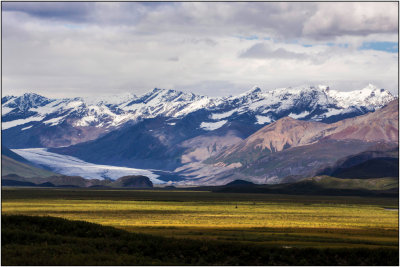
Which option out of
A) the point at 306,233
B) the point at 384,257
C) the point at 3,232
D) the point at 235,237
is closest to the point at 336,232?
the point at 306,233

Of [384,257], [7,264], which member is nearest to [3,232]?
[7,264]

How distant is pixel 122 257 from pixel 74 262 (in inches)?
225

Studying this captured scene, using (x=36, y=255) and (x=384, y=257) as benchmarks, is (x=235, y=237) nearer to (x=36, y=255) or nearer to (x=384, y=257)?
(x=384, y=257)

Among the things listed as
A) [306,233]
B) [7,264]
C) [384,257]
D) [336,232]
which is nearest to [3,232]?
[7,264]

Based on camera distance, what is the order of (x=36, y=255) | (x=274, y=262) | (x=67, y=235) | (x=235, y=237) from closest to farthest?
1. (x=36, y=255)
2. (x=274, y=262)
3. (x=67, y=235)
4. (x=235, y=237)

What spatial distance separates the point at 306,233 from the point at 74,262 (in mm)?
45134

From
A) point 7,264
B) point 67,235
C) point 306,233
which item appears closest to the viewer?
point 7,264

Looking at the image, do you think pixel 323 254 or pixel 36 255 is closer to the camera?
pixel 36 255

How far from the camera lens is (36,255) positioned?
59625mm

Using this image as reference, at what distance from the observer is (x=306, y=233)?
9525 cm

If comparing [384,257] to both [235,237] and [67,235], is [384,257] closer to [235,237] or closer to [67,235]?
[235,237]

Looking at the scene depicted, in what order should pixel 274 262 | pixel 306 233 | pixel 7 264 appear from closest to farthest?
pixel 7 264
pixel 274 262
pixel 306 233

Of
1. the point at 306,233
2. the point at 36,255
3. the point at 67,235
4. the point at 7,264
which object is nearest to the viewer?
the point at 7,264

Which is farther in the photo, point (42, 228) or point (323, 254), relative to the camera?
point (42, 228)
